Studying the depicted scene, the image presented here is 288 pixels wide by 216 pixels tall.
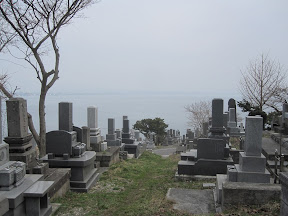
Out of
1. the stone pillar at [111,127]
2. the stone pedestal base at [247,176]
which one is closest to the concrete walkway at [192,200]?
the stone pedestal base at [247,176]

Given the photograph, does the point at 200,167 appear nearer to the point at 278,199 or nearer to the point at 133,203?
the point at 133,203

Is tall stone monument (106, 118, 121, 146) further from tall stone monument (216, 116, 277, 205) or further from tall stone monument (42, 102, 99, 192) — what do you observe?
tall stone monument (216, 116, 277, 205)

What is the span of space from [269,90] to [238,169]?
18.3m

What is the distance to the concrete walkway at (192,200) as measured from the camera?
6.25 m

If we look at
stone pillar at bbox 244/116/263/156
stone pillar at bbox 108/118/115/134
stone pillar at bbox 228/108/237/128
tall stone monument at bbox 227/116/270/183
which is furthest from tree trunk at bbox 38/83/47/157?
stone pillar at bbox 228/108/237/128

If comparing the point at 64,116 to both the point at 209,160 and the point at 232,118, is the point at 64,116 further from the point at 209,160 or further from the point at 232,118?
the point at 232,118

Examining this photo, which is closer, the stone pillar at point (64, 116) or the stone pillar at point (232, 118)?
the stone pillar at point (64, 116)

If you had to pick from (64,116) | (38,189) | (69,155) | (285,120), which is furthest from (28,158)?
(285,120)

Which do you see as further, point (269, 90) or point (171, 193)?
point (269, 90)

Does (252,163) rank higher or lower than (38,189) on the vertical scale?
higher

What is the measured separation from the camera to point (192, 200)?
6.93 m

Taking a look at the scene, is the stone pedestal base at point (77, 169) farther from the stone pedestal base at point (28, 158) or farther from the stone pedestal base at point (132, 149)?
the stone pedestal base at point (132, 149)

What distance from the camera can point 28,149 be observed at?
22.6ft

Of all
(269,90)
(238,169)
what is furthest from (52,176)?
(269,90)
